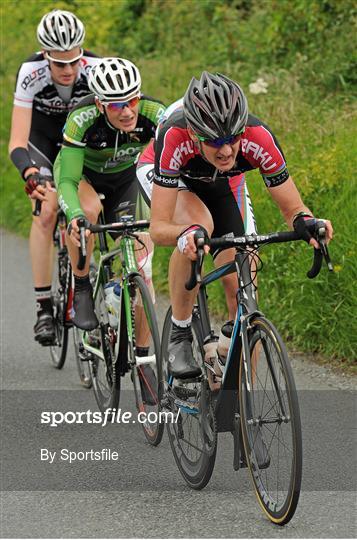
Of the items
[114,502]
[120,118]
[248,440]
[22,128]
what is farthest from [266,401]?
[22,128]

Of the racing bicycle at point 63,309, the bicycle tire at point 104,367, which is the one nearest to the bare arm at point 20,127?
the racing bicycle at point 63,309

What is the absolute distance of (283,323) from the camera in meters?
8.23

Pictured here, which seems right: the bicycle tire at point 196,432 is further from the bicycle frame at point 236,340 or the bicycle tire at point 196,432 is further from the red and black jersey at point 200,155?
the red and black jersey at point 200,155

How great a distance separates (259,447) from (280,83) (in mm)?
7662

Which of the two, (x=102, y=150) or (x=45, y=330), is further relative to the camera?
(x=45, y=330)

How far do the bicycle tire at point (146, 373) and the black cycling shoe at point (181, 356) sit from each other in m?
0.44

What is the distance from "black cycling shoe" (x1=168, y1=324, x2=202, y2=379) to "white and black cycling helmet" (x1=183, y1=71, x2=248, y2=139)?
1.14m

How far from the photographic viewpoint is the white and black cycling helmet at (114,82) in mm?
6566

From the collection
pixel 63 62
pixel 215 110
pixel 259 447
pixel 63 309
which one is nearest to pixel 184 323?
pixel 259 447

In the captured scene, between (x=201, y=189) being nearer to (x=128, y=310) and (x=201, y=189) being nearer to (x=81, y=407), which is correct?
(x=128, y=310)

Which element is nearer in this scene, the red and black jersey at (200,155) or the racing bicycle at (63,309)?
the red and black jersey at (200,155)

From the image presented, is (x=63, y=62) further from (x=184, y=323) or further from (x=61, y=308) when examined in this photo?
(x=184, y=323)

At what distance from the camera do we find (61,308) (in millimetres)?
8133

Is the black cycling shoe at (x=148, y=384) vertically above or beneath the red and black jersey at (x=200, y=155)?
beneath
